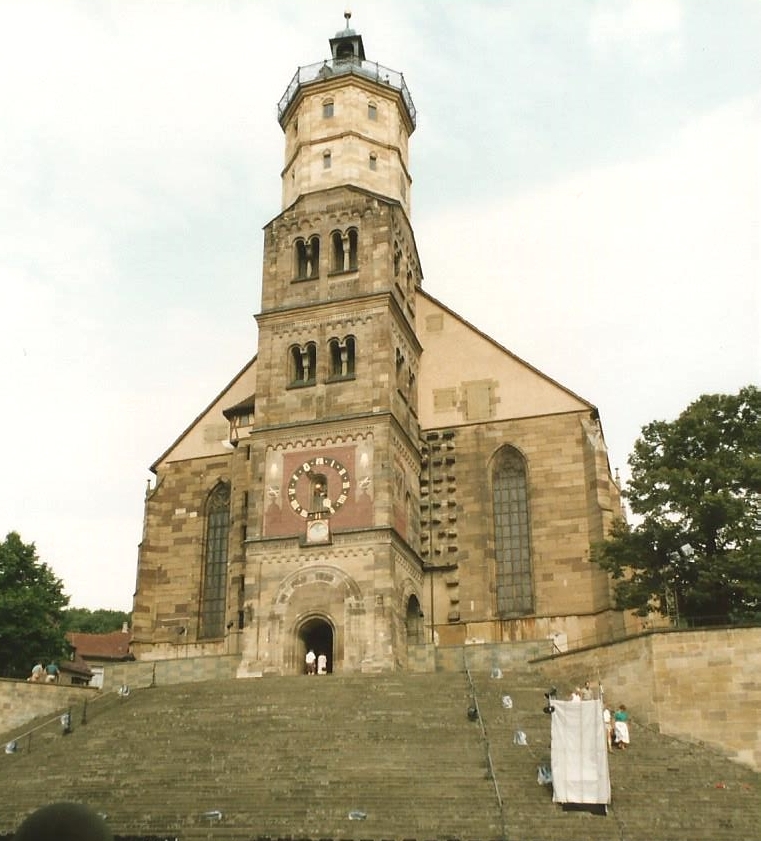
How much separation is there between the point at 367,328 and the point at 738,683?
19.6 meters

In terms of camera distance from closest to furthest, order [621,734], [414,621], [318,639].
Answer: [621,734], [318,639], [414,621]

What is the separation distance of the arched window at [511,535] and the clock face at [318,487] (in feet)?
22.0

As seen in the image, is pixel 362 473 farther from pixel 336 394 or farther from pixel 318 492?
pixel 336 394

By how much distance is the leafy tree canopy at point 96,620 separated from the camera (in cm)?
9469

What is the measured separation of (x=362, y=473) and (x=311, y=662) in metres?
7.03

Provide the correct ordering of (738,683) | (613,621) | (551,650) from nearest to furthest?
(738,683)
(551,650)
(613,621)

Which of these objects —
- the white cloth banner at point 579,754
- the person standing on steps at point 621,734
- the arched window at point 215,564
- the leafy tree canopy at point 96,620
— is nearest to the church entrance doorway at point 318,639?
the arched window at point 215,564

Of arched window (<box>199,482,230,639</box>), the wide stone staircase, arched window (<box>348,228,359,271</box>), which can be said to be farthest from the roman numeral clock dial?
arched window (<box>348,228,359,271</box>)

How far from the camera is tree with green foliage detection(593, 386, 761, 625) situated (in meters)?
30.1

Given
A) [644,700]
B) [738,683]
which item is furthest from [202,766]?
[738,683]

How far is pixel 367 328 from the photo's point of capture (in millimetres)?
40875

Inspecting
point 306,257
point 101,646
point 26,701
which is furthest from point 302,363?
point 101,646

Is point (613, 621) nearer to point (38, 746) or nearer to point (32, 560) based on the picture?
point (38, 746)

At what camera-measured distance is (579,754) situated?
2192 centimetres
